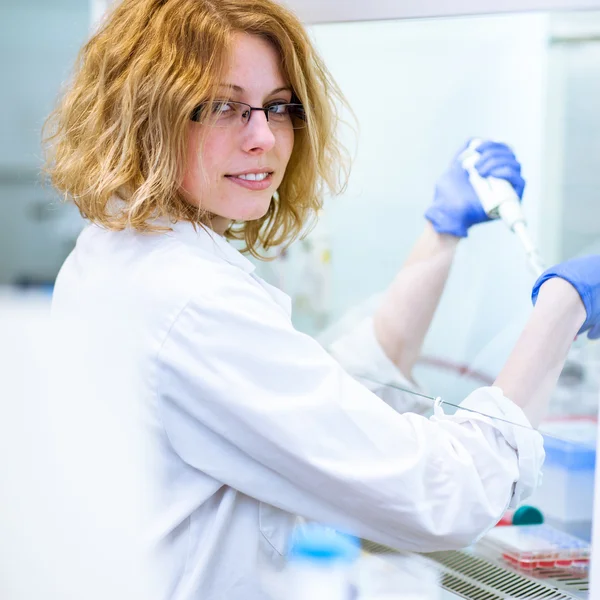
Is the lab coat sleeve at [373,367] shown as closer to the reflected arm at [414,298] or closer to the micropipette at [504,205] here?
the reflected arm at [414,298]

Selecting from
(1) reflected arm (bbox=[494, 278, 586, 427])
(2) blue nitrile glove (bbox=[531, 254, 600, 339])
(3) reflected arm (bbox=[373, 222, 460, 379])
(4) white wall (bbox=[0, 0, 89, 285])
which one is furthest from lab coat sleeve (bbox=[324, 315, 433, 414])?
(4) white wall (bbox=[0, 0, 89, 285])

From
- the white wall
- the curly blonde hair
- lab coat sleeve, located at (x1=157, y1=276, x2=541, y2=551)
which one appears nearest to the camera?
lab coat sleeve, located at (x1=157, y1=276, x2=541, y2=551)

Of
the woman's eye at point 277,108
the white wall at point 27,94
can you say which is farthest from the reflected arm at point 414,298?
the white wall at point 27,94

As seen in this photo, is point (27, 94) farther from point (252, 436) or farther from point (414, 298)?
point (252, 436)

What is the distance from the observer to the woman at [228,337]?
950mm

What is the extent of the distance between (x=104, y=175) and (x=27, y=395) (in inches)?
21.5

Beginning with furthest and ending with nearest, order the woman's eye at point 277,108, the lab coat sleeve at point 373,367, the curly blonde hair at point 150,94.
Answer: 1. the lab coat sleeve at point 373,367
2. the woman's eye at point 277,108
3. the curly blonde hair at point 150,94

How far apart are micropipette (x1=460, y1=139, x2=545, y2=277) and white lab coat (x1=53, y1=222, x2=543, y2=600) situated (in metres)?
0.29

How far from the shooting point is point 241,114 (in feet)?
3.66

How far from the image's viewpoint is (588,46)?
1111 mm

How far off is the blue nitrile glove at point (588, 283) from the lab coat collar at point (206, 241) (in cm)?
45

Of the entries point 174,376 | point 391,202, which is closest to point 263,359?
point 174,376

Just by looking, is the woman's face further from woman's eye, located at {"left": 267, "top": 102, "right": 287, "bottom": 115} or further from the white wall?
the white wall

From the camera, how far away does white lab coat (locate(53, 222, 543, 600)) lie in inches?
37.2
